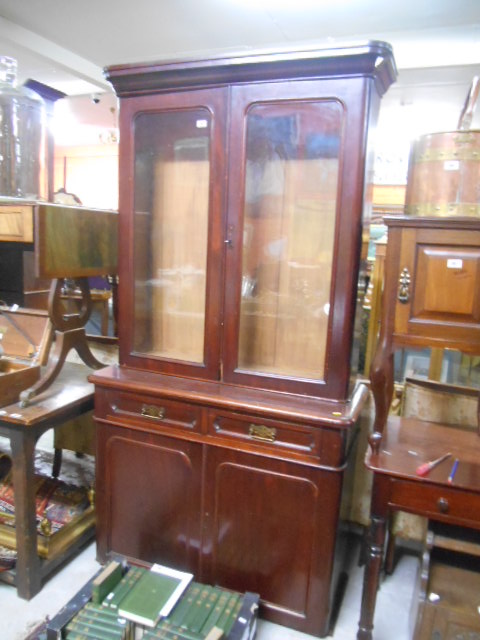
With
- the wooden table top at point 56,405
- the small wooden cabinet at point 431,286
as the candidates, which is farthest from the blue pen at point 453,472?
the wooden table top at point 56,405

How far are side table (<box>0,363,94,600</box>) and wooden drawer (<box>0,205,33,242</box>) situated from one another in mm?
580

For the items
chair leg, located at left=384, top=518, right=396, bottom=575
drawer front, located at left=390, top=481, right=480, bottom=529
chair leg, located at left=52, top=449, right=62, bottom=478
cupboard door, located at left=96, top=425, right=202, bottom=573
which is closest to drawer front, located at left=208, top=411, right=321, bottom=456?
cupboard door, located at left=96, top=425, right=202, bottom=573

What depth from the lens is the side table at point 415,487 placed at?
53.3 inches

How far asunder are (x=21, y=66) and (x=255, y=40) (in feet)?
6.99

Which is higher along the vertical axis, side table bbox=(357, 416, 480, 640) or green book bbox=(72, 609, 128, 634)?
side table bbox=(357, 416, 480, 640)

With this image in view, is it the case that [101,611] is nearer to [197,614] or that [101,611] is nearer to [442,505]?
[197,614]

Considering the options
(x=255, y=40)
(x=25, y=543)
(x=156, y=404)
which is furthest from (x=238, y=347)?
(x=255, y=40)

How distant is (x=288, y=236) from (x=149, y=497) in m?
1.06

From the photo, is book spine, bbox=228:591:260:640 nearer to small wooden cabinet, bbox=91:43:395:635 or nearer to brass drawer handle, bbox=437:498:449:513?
small wooden cabinet, bbox=91:43:395:635

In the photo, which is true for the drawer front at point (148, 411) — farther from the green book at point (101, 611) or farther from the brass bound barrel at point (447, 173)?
the brass bound barrel at point (447, 173)

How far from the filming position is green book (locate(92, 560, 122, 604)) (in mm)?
1460

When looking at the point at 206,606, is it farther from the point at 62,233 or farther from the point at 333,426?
the point at 62,233

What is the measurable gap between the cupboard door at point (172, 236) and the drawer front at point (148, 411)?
14 cm

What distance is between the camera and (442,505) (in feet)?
4.47
